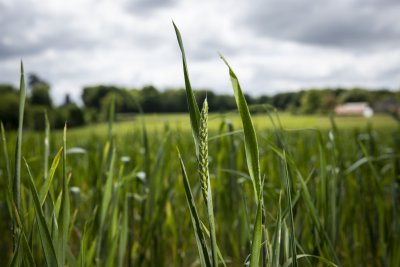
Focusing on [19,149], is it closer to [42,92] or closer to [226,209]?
[226,209]

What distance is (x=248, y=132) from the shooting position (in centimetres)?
47

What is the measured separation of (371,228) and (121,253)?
3.17ft

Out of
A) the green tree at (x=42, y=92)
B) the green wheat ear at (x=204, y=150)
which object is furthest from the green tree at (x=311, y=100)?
the green wheat ear at (x=204, y=150)

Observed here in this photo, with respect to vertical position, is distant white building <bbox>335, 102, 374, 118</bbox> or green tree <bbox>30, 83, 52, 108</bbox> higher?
green tree <bbox>30, 83, 52, 108</bbox>

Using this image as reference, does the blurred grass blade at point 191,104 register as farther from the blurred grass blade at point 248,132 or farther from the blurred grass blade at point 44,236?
the blurred grass blade at point 44,236

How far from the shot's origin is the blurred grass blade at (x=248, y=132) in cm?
46

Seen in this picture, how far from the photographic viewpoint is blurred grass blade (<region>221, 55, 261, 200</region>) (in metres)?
0.46

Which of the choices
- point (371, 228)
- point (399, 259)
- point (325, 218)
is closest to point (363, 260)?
point (371, 228)

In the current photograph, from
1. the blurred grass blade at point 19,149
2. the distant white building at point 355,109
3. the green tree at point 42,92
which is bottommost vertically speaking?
the distant white building at point 355,109

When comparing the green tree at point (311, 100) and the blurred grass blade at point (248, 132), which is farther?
the green tree at point (311, 100)

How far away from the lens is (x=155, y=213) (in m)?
1.34

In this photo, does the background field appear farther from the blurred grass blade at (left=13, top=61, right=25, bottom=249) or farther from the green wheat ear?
the green wheat ear

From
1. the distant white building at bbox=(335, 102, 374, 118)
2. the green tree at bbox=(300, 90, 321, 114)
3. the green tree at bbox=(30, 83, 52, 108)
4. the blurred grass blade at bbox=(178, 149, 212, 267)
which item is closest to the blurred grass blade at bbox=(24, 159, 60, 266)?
the blurred grass blade at bbox=(178, 149, 212, 267)

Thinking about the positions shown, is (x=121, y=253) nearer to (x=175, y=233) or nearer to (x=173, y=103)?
(x=175, y=233)
